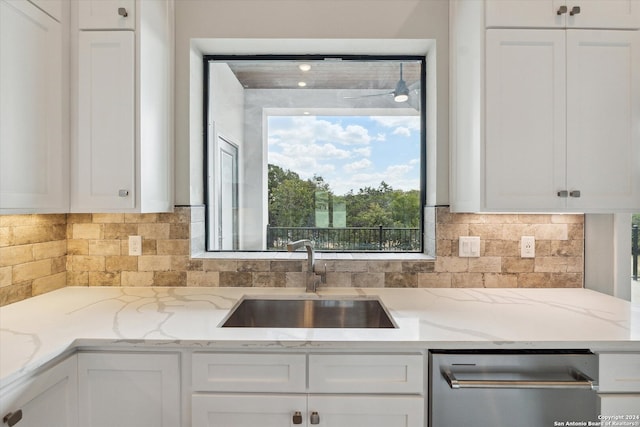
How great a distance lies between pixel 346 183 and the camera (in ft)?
7.26

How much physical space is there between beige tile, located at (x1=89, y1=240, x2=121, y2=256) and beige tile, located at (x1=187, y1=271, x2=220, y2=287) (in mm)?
414

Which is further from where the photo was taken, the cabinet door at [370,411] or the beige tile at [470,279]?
the beige tile at [470,279]

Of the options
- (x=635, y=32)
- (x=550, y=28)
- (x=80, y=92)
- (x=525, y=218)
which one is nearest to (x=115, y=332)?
(x=80, y=92)

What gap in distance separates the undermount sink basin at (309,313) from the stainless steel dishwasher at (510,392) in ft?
1.88

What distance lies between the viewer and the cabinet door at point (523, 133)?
5.29 feet

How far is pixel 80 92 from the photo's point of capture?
1.64m

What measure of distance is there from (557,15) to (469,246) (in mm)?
1149

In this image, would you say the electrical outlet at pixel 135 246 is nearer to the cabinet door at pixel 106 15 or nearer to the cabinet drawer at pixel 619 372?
the cabinet door at pixel 106 15

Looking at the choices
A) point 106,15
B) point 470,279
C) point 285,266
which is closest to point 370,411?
point 285,266

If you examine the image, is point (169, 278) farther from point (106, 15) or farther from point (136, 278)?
point (106, 15)

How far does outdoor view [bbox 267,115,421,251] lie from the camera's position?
2.20 meters

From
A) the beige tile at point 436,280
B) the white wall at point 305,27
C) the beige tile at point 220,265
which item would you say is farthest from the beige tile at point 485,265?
the beige tile at point 220,265

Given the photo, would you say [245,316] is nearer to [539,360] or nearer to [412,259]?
[412,259]

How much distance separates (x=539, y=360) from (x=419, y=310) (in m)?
0.47
